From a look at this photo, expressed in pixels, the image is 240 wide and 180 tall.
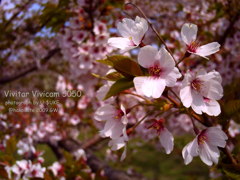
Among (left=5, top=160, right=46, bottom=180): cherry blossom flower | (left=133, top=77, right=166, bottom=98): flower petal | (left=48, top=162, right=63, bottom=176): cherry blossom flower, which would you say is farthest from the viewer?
(left=48, top=162, right=63, bottom=176): cherry blossom flower

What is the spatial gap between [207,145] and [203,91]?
0.23 metres

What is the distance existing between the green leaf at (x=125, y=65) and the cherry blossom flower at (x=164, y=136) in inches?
11.2

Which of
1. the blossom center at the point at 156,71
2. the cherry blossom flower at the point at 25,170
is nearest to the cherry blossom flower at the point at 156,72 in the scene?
the blossom center at the point at 156,71

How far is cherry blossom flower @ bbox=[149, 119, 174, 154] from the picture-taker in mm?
1047

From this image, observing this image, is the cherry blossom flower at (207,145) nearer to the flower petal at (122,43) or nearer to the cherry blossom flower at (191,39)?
the cherry blossom flower at (191,39)

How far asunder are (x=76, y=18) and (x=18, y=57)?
4.95 m

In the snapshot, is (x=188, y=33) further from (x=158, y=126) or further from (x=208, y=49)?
(x=158, y=126)

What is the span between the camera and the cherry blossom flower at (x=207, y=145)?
1.01m

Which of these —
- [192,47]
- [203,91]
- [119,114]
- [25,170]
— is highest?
[192,47]

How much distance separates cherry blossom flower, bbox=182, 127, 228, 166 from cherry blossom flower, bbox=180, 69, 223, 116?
0.11 meters

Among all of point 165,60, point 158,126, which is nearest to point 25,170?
point 158,126

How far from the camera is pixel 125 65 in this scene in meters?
0.92

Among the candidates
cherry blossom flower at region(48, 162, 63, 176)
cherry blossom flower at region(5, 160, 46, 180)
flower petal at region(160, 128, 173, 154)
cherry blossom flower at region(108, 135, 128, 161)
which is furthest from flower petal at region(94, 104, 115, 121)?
cherry blossom flower at region(48, 162, 63, 176)

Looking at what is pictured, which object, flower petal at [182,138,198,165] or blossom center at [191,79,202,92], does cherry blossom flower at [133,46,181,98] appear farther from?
flower petal at [182,138,198,165]
